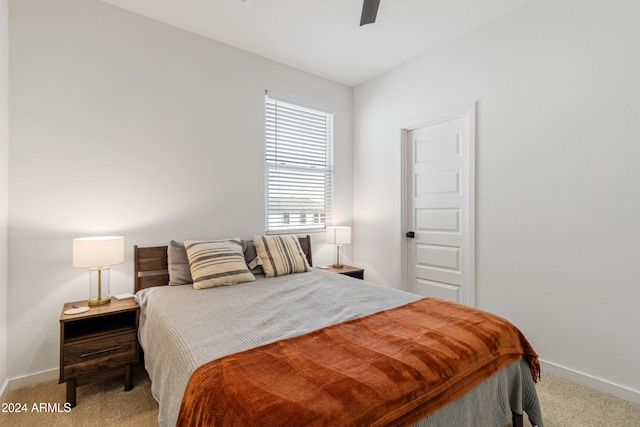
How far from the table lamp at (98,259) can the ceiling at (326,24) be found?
74.8 inches

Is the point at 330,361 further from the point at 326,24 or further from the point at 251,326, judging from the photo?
the point at 326,24

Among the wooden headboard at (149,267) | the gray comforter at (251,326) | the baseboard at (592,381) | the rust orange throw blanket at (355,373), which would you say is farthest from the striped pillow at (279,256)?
the baseboard at (592,381)

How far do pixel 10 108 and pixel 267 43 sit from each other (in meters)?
2.07

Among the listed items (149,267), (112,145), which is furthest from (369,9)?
(149,267)

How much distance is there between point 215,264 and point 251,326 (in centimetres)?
102

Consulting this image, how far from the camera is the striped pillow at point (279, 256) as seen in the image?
2.71 meters

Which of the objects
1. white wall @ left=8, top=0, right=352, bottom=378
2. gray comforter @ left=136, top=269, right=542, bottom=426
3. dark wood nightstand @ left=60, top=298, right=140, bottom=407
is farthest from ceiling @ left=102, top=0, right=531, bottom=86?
dark wood nightstand @ left=60, top=298, right=140, bottom=407

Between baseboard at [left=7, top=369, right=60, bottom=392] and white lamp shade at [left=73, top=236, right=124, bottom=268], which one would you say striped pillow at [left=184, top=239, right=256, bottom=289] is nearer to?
white lamp shade at [left=73, top=236, right=124, bottom=268]

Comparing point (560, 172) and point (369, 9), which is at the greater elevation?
point (369, 9)

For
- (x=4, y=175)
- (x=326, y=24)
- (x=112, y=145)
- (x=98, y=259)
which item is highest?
(x=326, y=24)

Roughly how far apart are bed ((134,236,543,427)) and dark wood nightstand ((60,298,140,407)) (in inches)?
4.9

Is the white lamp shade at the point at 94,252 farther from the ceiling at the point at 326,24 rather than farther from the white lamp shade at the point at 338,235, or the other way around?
the white lamp shade at the point at 338,235

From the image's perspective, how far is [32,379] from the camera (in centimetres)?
218

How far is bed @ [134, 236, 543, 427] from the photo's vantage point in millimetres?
960
